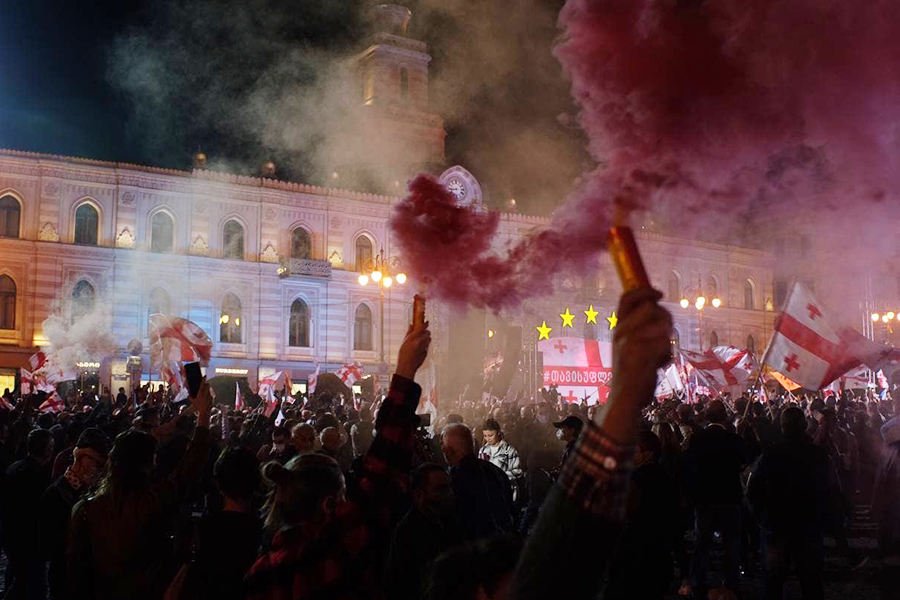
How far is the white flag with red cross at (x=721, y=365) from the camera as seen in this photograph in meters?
23.1

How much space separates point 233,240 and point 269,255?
181 centimetres

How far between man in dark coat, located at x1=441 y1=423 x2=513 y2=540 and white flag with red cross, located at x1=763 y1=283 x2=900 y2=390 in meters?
6.45

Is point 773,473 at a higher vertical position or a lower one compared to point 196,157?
lower

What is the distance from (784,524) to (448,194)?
6.68 m

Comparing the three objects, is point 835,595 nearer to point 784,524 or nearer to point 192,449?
point 784,524

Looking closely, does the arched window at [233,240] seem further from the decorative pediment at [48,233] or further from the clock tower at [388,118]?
the decorative pediment at [48,233]

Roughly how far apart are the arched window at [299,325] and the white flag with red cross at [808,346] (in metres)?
30.6

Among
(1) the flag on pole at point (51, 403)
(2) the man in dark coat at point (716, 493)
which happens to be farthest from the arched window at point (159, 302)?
(2) the man in dark coat at point (716, 493)

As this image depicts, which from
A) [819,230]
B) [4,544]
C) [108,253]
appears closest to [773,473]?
[4,544]

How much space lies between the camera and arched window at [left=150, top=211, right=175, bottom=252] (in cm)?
3841

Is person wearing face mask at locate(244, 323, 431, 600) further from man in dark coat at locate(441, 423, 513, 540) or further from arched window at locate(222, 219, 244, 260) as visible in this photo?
arched window at locate(222, 219, 244, 260)

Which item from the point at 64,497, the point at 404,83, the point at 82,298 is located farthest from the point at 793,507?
the point at 404,83

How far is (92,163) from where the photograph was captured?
37000 mm

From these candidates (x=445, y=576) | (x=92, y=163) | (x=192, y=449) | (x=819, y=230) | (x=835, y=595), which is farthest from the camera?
(x=92, y=163)
